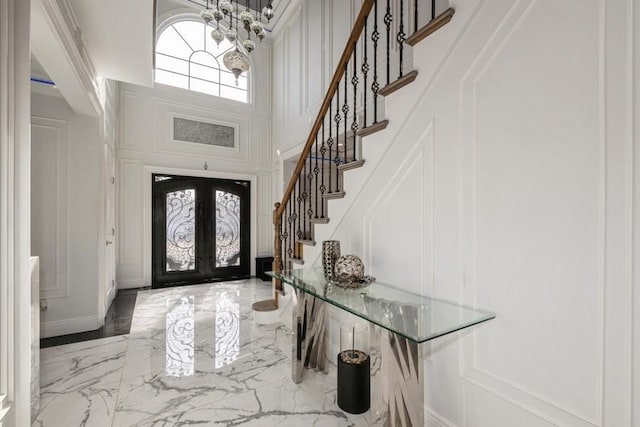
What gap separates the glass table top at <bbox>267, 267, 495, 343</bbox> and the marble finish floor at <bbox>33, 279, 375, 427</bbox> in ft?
1.95

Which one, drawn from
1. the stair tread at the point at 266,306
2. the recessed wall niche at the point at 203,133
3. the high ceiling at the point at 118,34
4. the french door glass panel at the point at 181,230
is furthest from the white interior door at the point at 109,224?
the stair tread at the point at 266,306

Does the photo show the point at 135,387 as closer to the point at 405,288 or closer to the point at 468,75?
the point at 405,288

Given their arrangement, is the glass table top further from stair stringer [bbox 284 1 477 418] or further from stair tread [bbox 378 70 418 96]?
stair tread [bbox 378 70 418 96]

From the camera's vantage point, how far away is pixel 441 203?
1.50 metres

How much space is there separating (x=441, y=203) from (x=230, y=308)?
129 inches

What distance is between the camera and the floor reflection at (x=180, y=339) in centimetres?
229

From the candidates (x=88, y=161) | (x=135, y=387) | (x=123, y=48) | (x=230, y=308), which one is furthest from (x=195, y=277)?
(x=123, y=48)

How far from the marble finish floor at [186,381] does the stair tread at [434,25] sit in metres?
2.04

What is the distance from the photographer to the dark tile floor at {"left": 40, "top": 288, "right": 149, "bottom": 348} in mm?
2811

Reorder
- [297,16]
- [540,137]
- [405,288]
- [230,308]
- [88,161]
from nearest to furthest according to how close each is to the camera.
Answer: [540,137]
[405,288]
[88,161]
[230,308]
[297,16]

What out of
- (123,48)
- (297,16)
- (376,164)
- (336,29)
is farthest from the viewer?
(297,16)

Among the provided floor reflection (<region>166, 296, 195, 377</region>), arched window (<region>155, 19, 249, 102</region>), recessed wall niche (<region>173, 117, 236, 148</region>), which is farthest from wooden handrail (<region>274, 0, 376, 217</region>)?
arched window (<region>155, 19, 249, 102</region>)

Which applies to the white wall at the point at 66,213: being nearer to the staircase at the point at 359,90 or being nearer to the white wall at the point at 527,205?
the staircase at the point at 359,90

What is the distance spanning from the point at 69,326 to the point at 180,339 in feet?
4.13
